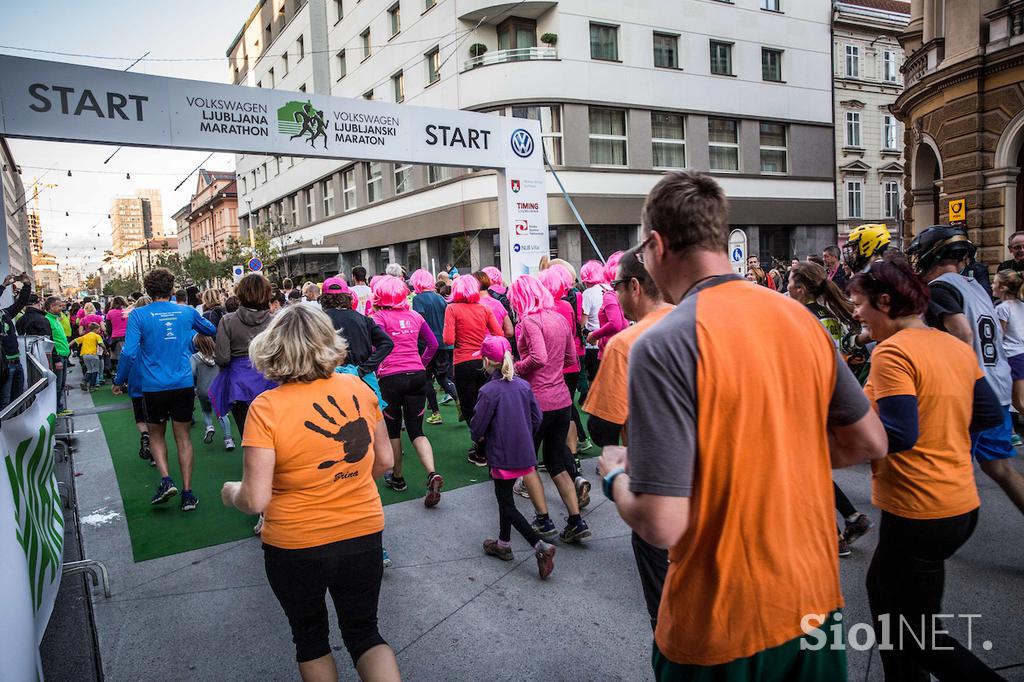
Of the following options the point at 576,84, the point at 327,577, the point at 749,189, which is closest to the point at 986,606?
the point at 327,577

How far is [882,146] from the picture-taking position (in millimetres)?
32719

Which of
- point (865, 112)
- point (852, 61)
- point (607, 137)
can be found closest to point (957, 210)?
point (607, 137)

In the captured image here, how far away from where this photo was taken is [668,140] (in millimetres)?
25406

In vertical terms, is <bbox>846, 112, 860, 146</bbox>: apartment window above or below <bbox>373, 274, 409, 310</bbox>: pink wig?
above

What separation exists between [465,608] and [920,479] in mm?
2528

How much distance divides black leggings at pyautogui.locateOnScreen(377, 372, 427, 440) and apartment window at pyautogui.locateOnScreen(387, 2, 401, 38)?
25188mm

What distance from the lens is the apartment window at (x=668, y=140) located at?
25156 mm

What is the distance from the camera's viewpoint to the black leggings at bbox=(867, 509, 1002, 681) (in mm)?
2289

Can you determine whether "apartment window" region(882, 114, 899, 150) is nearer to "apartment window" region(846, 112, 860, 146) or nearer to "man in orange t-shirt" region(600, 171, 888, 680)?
"apartment window" region(846, 112, 860, 146)

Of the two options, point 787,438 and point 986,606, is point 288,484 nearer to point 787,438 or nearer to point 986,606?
point 787,438

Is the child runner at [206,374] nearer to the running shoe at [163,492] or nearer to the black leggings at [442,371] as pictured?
the running shoe at [163,492]

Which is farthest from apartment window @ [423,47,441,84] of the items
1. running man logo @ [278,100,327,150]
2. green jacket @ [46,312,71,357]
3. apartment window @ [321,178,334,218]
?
green jacket @ [46,312,71,357]

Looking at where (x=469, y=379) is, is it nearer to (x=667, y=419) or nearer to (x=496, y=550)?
(x=496, y=550)

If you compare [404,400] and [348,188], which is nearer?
[404,400]
